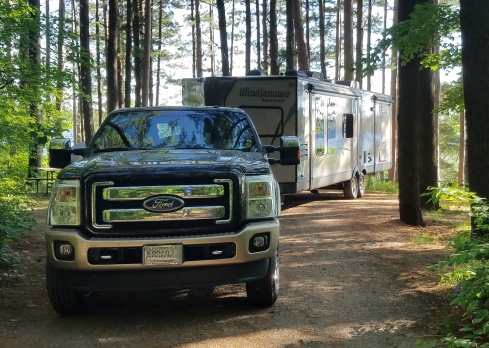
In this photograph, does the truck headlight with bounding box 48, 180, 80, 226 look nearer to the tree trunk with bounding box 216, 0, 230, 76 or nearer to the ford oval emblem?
the ford oval emblem

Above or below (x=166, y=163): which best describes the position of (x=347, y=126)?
above

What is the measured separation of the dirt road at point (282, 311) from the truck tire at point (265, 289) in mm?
112

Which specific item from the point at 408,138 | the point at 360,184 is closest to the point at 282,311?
the point at 408,138

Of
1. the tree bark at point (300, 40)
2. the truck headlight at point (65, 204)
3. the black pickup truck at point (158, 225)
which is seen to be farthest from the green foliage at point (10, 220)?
the tree bark at point (300, 40)

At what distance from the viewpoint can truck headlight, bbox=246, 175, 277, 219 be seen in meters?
5.70

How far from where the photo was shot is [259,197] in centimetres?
574

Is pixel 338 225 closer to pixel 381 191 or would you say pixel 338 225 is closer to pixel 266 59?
pixel 381 191

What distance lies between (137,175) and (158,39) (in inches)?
1511

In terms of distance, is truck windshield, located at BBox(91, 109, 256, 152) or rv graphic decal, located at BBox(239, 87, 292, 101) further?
rv graphic decal, located at BBox(239, 87, 292, 101)

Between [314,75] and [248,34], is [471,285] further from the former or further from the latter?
[248,34]

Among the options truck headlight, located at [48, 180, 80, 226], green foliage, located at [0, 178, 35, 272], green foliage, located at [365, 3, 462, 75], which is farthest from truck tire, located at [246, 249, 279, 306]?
green foliage, located at [365, 3, 462, 75]

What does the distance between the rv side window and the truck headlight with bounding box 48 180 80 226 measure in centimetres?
1242

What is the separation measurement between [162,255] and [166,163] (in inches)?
34.1

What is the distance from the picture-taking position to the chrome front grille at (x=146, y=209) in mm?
5488
